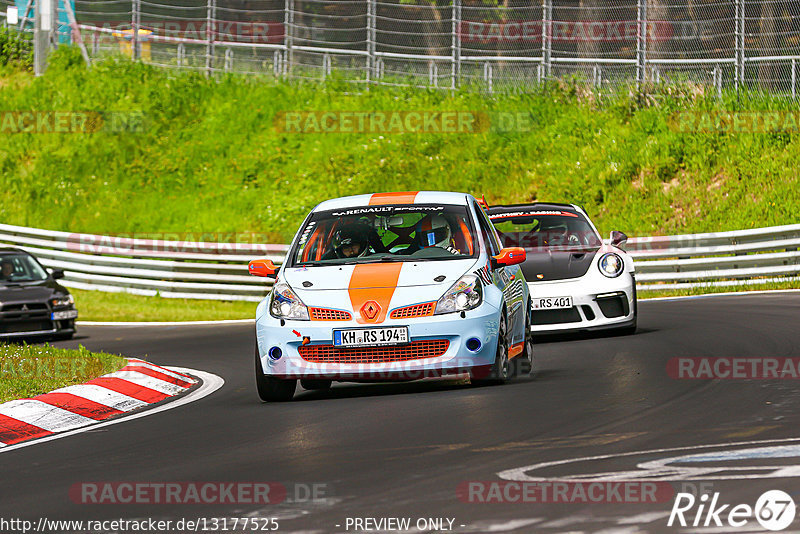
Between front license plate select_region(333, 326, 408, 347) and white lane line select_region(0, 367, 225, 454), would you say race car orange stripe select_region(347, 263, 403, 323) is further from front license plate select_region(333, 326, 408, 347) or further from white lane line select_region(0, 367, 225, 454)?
white lane line select_region(0, 367, 225, 454)

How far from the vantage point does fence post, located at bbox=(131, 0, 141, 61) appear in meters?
34.1

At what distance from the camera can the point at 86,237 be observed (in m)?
25.4

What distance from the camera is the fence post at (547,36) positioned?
29.6m

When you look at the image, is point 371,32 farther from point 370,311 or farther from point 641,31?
point 370,311

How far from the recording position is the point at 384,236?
10734mm

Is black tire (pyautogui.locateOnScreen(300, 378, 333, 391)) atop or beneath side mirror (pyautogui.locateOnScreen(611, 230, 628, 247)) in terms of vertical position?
beneath

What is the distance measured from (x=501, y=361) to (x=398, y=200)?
181cm

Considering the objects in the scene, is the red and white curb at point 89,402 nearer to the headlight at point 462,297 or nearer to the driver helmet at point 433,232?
the driver helmet at point 433,232

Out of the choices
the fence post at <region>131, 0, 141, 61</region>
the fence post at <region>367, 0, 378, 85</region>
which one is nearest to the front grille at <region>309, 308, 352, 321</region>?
the fence post at <region>367, 0, 378, 85</region>

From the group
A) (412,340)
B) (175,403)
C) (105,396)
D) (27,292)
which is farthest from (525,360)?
(27,292)

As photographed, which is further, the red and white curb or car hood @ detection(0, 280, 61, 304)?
car hood @ detection(0, 280, 61, 304)

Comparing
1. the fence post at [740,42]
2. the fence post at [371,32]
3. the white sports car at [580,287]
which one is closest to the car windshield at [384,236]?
the white sports car at [580,287]

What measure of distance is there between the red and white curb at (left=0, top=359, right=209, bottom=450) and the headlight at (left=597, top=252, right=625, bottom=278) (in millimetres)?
4679

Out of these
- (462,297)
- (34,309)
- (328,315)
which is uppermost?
(462,297)
